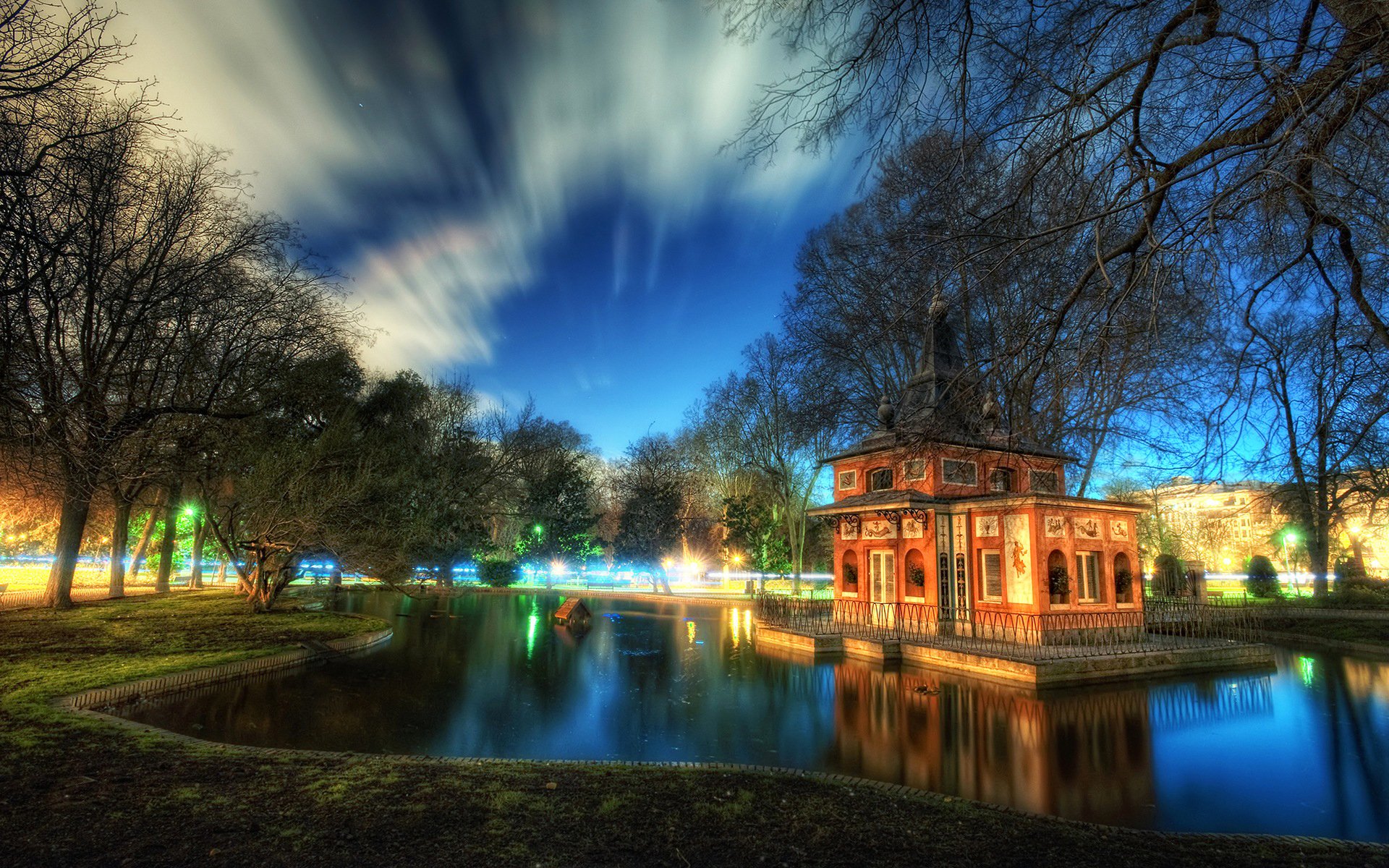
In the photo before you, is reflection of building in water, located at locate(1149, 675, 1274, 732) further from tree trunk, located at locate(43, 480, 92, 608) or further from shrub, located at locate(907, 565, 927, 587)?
tree trunk, located at locate(43, 480, 92, 608)

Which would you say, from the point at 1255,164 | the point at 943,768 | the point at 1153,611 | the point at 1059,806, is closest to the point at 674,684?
the point at 943,768

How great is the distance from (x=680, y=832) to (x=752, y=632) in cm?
1845

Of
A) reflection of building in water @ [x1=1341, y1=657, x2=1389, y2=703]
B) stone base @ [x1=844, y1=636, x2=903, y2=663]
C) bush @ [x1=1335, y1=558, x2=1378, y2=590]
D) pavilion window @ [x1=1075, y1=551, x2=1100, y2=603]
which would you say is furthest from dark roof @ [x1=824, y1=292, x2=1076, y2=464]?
bush @ [x1=1335, y1=558, x2=1378, y2=590]

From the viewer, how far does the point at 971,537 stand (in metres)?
19.7

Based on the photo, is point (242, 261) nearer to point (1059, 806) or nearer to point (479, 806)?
point (479, 806)

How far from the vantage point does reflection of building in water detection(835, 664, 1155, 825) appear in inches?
303

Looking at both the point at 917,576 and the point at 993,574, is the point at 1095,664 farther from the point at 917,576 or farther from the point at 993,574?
the point at 917,576

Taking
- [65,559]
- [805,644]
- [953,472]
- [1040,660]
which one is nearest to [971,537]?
[953,472]

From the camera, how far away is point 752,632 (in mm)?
23250

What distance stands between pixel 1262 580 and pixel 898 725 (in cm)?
3195

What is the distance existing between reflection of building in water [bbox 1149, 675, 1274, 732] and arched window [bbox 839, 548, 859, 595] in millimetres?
9531

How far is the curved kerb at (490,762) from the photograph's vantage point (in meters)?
5.84

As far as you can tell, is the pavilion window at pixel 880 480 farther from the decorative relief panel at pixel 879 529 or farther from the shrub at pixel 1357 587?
the shrub at pixel 1357 587

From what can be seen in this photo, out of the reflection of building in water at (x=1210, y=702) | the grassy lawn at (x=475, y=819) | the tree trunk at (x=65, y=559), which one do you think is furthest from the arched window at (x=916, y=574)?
the tree trunk at (x=65, y=559)
